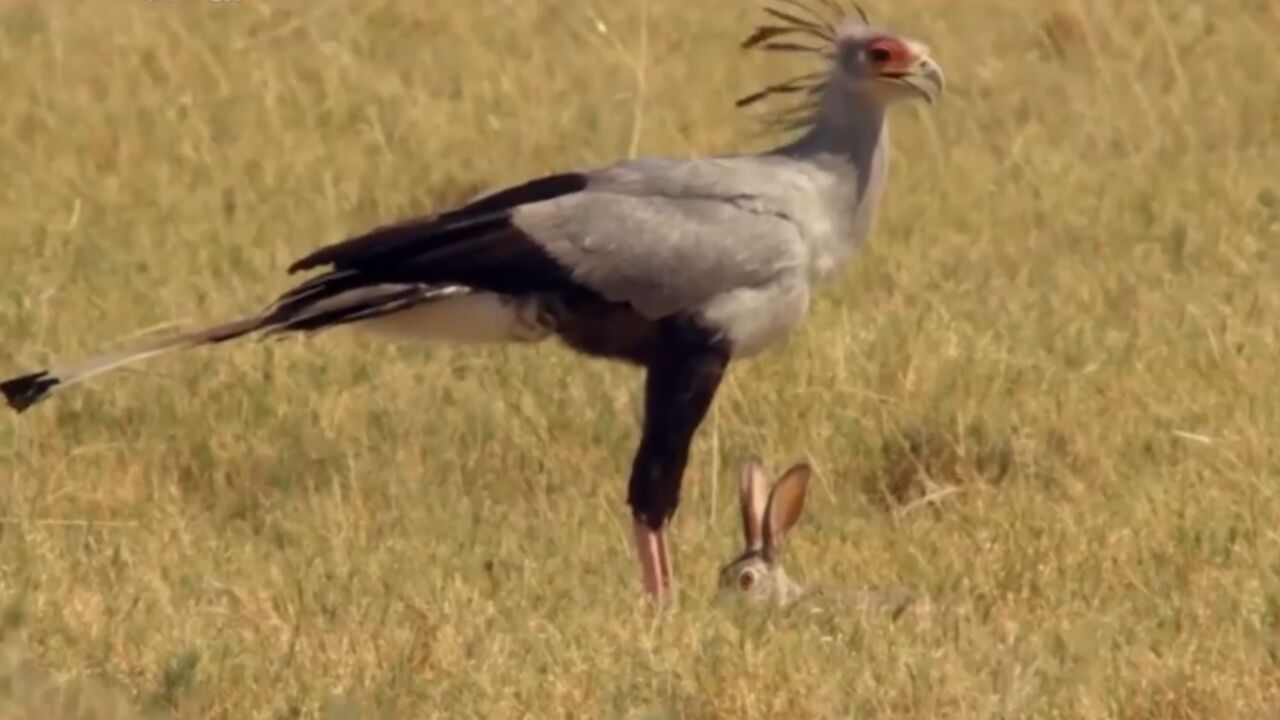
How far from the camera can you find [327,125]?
895cm

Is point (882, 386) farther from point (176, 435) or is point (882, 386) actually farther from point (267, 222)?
point (267, 222)

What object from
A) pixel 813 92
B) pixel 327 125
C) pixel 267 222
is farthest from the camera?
pixel 327 125

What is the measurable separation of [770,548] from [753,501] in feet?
0.42

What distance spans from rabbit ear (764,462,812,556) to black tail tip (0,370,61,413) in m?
1.34

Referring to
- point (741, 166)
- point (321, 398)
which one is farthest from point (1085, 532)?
point (321, 398)

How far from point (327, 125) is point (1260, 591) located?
4276 mm

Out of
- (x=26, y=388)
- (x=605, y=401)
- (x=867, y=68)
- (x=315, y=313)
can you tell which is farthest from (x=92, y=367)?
A: (x=867, y=68)

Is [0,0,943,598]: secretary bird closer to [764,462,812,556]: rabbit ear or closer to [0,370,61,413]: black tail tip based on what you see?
[0,370,61,413]: black tail tip

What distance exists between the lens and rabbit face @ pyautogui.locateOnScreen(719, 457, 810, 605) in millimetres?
5520

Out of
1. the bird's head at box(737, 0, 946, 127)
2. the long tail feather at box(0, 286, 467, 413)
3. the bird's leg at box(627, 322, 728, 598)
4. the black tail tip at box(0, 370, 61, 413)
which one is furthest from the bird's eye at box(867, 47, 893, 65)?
the black tail tip at box(0, 370, 61, 413)

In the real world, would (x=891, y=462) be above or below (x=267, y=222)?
below

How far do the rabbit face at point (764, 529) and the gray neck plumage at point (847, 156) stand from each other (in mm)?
439

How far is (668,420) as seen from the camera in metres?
5.80

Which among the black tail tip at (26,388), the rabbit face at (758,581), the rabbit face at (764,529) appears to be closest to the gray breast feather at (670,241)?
the rabbit face at (764,529)
